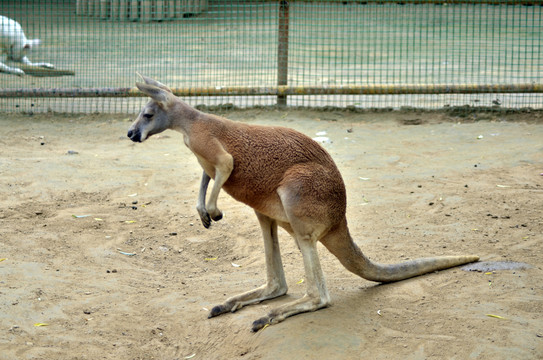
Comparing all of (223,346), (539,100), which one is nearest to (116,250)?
(223,346)

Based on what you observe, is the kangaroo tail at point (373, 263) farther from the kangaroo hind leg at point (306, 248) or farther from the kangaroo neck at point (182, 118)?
the kangaroo neck at point (182, 118)

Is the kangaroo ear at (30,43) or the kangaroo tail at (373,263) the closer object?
the kangaroo tail at (373,263)

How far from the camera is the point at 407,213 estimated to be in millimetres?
5023

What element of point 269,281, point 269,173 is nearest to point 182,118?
point 269,173

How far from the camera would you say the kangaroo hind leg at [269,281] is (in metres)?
3.77

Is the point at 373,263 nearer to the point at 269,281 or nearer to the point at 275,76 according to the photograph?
the point at 269,281

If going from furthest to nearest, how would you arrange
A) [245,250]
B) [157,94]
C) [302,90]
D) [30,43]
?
[30,43] < [302,90] < [245,250] < [157,94]

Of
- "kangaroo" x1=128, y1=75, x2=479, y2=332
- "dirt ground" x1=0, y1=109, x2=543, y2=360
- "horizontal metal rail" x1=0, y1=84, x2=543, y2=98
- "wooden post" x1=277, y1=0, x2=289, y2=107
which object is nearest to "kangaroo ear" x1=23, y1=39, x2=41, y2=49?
"horizontal metal rail" x1=0, y1=84, x2=543, y2=98

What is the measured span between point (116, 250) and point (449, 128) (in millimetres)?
4288

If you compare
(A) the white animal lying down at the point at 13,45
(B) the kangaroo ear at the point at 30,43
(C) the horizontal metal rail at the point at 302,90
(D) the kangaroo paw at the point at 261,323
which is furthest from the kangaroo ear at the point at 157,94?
(B) the kangaroo ear at the point at 30,43

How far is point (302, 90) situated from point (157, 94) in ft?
15.7

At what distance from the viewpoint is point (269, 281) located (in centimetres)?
383

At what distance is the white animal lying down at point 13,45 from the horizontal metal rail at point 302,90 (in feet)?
4.66

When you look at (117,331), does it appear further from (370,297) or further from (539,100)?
(539,100)
